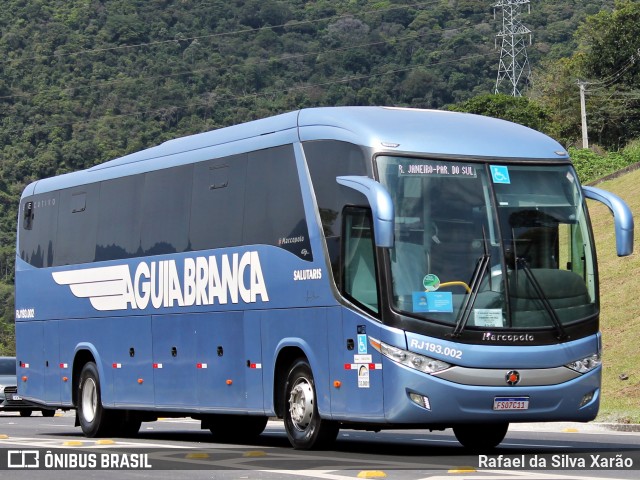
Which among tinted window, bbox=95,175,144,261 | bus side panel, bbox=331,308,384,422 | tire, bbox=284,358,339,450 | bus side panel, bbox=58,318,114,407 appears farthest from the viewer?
bus side panel, bbox=58,318,114,407

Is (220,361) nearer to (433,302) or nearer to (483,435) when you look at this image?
(483,435)

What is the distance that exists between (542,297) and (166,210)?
256 inches

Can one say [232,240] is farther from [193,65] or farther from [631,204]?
[193,65]

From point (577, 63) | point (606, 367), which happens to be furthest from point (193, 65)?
point (606, 367)

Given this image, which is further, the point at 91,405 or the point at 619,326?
the point at 619,326

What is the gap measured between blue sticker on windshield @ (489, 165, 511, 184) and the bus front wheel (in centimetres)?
842

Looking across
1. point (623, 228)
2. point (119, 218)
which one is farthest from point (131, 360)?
point (623, 228)

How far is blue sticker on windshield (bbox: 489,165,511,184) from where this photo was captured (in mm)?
15703

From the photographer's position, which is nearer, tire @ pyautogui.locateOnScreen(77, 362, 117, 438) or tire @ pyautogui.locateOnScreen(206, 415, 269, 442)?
tire @ pyautogui.locateOnScreen(206, 415, 269, 442)

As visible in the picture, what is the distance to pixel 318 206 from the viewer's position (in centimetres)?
1631

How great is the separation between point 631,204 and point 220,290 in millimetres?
25542

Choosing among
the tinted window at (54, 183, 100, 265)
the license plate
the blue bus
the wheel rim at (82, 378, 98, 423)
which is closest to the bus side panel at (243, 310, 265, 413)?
the blue bus

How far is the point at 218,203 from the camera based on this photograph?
736 inches

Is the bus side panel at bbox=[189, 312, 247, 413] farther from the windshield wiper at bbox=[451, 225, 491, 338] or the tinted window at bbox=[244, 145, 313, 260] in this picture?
the windshield wiper at bbox=[451, 225, 491, 338]
